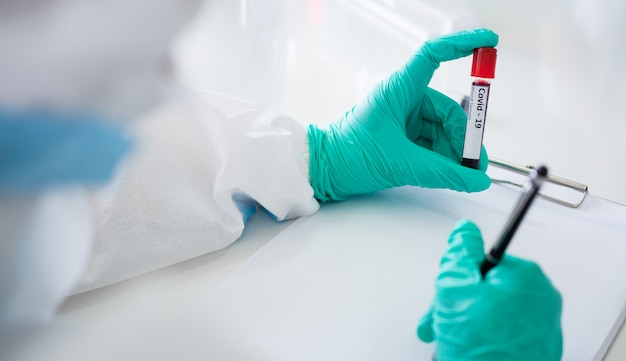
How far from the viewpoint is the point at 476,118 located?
0.92 metres

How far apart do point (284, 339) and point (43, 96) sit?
0.50 m

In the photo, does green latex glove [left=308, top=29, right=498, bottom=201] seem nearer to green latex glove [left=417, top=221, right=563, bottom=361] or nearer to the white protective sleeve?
the white protective sleeve

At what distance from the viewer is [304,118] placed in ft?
4.77

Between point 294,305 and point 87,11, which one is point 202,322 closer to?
point 294,305

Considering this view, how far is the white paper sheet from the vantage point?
28.7 inches

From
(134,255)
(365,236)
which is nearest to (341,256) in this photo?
(365,236)

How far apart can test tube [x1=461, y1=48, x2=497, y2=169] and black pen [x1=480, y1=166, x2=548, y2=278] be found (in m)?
0.36

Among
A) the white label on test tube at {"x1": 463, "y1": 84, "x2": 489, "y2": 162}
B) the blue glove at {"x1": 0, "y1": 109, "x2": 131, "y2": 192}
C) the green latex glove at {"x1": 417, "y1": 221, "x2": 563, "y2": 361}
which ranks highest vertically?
the blue glove at {"x1": 0, "y1": 109, "x2": 131, "y2": 192}

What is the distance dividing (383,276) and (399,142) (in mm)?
277

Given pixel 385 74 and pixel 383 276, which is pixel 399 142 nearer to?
pixel 383 276

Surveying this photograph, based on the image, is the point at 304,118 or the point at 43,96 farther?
the point at 304,118

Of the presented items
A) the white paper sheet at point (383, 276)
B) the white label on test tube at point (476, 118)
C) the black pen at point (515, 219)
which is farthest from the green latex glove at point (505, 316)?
the white label on test tube at point (476, 118)

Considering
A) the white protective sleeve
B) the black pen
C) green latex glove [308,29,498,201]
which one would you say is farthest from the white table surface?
the black pen

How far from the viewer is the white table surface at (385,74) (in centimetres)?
80
